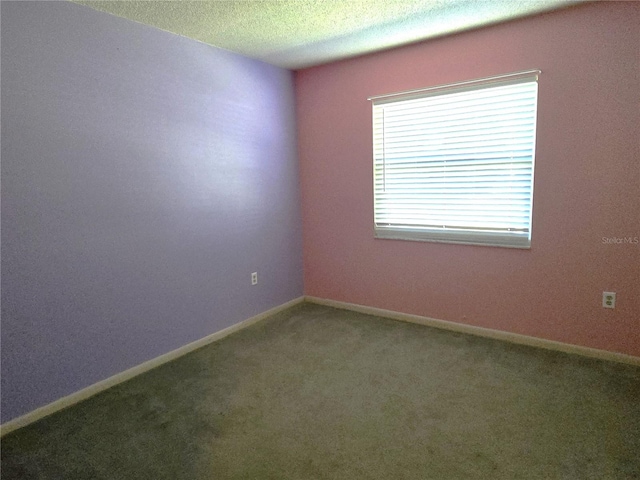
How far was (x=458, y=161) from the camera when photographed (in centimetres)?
322

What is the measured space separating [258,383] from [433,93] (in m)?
2.63

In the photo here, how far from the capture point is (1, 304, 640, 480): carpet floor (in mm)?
1852

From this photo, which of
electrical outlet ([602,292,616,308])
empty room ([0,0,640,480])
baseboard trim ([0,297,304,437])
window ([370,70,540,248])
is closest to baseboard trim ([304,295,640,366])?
empty room ([0,0,640,480])

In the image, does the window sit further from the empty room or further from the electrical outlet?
the electrical outlet

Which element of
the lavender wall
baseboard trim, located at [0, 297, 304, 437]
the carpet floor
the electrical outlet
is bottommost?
the carpet floor

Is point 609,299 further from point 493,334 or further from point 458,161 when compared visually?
point 458,161

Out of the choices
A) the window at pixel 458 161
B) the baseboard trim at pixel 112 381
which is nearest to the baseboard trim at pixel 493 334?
the window at pixel 458 161

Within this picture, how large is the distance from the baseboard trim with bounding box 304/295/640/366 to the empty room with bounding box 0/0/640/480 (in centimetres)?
2

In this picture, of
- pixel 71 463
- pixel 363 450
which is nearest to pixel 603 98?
pixel 363 450

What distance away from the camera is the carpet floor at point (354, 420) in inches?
72.9

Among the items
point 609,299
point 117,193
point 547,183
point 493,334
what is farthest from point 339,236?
point 609,299

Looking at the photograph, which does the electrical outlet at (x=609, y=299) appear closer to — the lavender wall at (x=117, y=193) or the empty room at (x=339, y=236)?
the empty room at (x=339, y=236)

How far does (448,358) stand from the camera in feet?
9.55

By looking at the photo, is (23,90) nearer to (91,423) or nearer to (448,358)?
(91,423)
